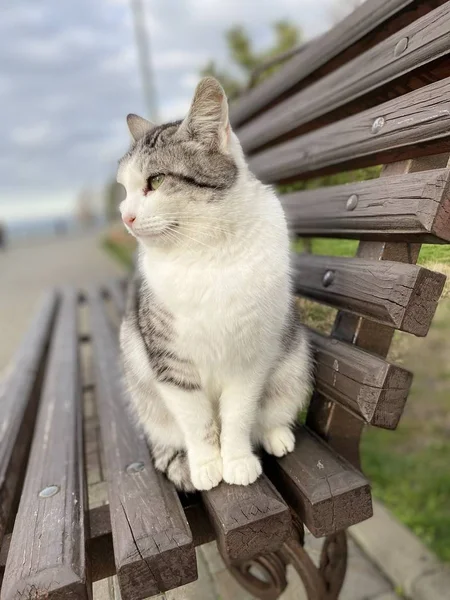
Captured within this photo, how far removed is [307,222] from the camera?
1696 mm

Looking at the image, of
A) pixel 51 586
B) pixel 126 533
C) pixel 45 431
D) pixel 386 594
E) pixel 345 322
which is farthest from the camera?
pixel 386 594

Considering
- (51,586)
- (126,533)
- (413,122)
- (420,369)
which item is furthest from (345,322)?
(420,369)

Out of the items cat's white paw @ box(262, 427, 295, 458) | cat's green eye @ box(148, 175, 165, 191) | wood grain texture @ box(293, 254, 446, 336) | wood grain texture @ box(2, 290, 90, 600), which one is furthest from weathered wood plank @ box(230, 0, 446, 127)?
wood grain texture @ box(2, 290, 90, 600)

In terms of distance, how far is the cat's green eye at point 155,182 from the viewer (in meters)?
1.25

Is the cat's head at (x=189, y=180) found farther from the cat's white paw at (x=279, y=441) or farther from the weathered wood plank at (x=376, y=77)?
the cat's white paw at (x=279, y=441)

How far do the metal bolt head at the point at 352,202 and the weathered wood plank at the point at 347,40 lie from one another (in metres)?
0.49

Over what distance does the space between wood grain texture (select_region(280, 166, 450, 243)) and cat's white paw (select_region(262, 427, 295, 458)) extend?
0.58m

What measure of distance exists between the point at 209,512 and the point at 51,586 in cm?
40

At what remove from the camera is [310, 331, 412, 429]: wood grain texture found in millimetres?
1143

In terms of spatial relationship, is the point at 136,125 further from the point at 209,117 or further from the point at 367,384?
the point at 367,384

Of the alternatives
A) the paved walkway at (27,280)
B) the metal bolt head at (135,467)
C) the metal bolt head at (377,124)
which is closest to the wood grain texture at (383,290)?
Result: the metal bolt head at (377,124)

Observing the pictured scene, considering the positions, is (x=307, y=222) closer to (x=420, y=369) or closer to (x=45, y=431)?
(x=45, y=431)

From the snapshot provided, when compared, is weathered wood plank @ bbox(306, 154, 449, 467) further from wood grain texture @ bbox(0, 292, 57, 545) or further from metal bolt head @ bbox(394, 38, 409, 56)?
wood grain texture @ bbox(0, 292, 57, 545)

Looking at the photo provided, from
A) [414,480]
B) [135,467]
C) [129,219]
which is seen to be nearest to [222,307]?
[129,219]
